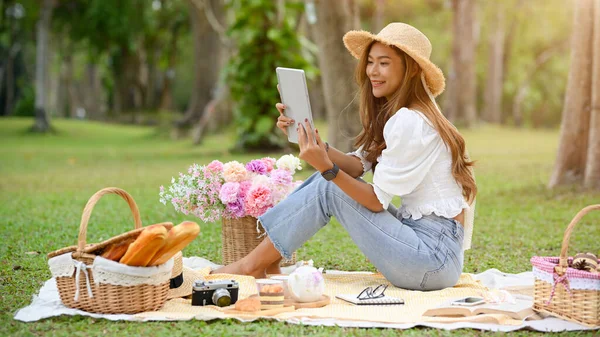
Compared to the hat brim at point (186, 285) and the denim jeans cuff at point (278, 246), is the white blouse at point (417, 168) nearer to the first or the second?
the denim jeans cuff at point (278, 246)

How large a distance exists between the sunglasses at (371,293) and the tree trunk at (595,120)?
4623 mm

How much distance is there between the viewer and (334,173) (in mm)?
3602

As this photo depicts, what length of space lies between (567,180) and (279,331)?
19.2ft

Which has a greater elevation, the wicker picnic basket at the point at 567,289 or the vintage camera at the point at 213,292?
the wicker picnic basket at the point at 567,289

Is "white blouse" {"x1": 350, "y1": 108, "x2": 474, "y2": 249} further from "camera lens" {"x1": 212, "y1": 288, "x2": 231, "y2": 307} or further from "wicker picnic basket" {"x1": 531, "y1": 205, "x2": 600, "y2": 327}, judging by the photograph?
"camera lens" {"x1": 212, "y1": 288, "x2": 231, "y2": 307}

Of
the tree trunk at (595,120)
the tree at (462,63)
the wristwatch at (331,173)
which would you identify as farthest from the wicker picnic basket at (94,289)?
the tree at (462,63)

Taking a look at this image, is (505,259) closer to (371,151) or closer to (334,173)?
(371,151)

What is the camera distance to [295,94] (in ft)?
12.3

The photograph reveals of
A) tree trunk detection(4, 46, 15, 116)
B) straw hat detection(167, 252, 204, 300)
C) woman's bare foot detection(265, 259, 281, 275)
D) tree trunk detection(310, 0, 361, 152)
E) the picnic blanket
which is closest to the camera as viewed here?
the picnic blanket

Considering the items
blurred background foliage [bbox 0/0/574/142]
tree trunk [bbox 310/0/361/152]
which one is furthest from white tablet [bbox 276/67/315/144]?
blurred background foliage [bbox 0/0/574/142]

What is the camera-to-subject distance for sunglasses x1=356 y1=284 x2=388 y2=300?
3.72 meters

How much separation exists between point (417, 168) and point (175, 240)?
3.97 ft

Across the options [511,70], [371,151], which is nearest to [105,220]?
[371,151]

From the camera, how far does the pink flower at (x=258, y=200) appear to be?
429 cm
